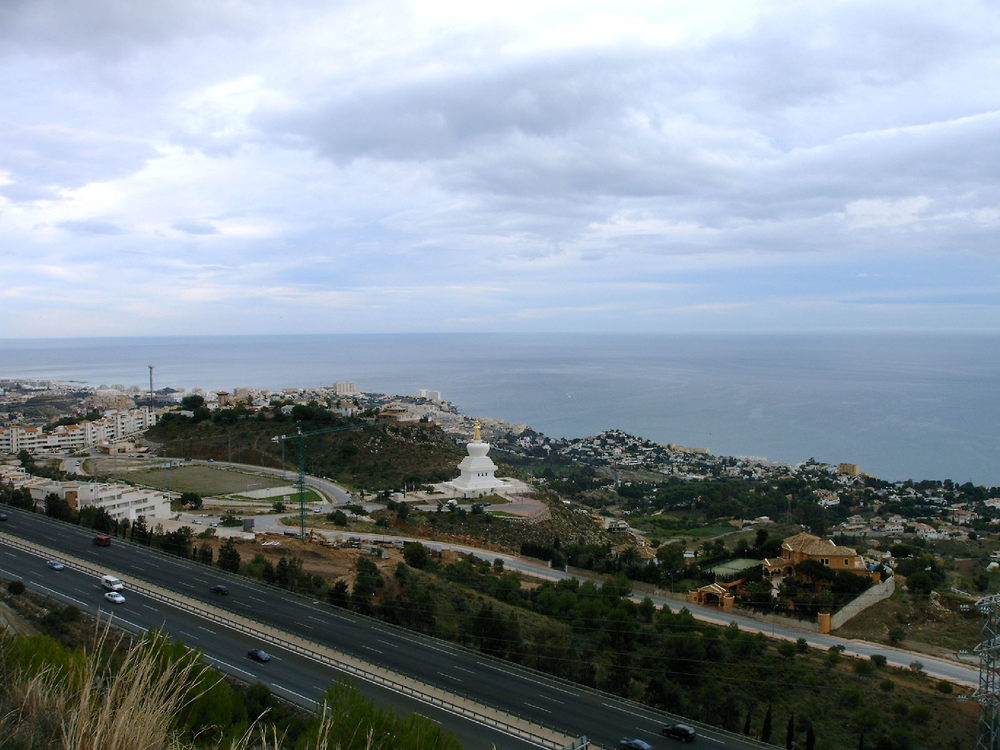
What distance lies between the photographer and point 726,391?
317 feet

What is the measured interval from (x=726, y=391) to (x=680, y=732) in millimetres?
90544

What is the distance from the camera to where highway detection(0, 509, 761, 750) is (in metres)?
10.3

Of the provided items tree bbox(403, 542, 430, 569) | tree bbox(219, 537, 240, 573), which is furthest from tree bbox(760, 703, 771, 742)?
tree bbox(219, 537, 240, 573)

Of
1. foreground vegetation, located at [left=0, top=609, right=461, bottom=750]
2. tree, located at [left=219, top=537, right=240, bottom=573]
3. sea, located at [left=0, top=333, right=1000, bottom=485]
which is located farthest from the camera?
sea, located at [left=0, top=333, right=1000, bottom=485]

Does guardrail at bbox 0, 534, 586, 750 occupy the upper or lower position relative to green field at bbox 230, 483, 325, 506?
upper

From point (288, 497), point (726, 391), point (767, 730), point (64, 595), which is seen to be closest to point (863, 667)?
point (767, 730)

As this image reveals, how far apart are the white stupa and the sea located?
35.5 m

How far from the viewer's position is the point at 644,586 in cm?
1845

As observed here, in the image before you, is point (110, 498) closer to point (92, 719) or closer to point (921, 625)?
point (921, 625)

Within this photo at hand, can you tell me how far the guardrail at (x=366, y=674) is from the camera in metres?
9.75

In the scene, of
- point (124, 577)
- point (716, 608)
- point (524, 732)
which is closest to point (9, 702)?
point (524, 732)

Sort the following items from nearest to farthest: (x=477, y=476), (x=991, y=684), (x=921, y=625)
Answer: (x=991, y=684) → (x=921, y=625) → (x=477, y=476)

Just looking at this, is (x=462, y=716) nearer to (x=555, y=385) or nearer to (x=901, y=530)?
(x=901, y=530)

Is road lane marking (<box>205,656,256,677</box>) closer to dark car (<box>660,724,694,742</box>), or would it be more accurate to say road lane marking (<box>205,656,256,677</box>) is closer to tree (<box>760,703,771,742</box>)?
dark car (<box>660,724,694,742</box>)
